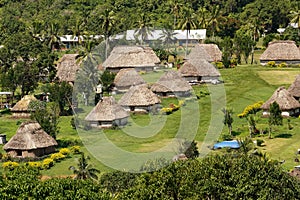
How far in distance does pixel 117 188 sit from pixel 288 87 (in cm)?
3471

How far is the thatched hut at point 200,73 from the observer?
7500cm

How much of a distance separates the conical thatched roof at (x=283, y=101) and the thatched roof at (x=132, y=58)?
2493 cm

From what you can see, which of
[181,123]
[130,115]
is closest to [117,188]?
[181,123]

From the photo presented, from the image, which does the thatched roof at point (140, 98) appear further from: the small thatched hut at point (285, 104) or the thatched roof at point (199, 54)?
the thatched roof at point (199, 54)

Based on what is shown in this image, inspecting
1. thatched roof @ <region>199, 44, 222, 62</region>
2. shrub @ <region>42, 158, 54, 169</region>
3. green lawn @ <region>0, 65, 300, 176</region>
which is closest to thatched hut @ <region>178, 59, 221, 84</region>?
green lawn @ <region>0, 65, 300, 176</region>

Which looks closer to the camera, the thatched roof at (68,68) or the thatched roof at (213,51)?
the thatched roof at (68,68)

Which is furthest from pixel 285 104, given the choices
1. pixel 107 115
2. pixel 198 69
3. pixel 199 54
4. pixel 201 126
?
pixel 199 54

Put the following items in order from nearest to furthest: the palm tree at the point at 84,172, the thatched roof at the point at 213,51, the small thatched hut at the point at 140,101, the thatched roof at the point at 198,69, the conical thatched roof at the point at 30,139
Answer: the palm tree at the point at 84,172, the conical thatched roof at the point at 30,139, the small thatched hut at the point at 140,101, the thatched roof at the point at 198,69, the thatched roof at the point at 213,51

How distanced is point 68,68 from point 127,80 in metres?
10.6

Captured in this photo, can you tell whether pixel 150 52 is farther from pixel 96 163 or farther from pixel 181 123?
pixel 96 163

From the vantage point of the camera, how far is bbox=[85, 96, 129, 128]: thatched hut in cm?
5966

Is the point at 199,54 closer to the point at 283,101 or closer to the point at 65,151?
the point at 283,101

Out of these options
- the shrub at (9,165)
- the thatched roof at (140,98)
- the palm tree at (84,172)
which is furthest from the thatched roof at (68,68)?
the palm tree at (84,172)

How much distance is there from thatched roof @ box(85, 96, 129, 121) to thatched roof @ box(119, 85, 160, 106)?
3081 millimetres
